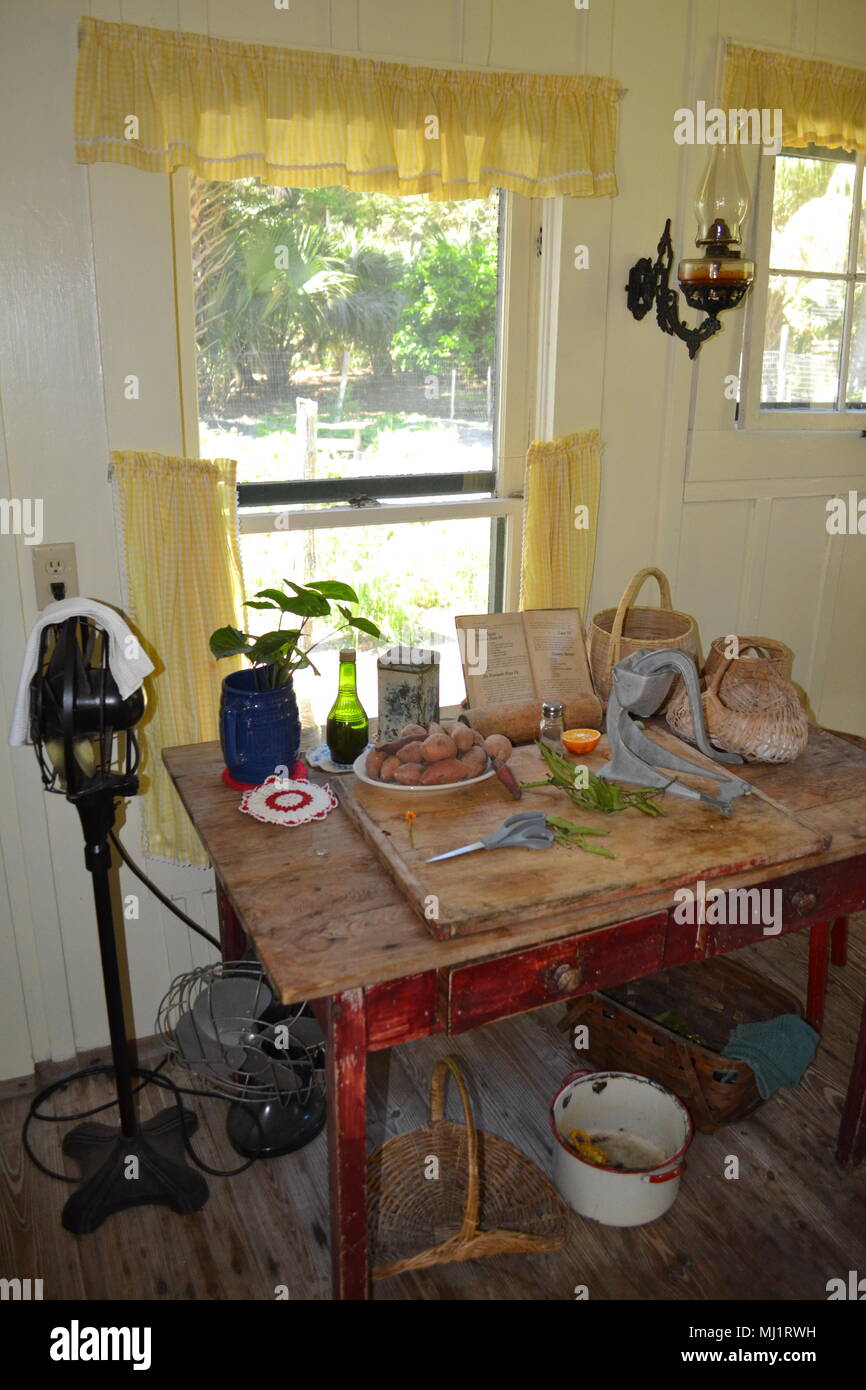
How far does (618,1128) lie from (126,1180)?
1.02 metres

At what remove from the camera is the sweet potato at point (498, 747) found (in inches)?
78.0

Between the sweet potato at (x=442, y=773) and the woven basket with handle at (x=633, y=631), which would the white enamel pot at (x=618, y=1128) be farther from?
the woven basket with handle at (x=633, y=631)

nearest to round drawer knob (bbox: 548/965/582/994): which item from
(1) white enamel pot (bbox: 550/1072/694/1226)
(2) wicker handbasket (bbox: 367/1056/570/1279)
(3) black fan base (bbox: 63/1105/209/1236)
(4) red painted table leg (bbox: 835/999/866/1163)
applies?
(2) wicker handbasket (bbox: 367/1056/570/1279)

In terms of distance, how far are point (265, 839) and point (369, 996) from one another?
41 cm

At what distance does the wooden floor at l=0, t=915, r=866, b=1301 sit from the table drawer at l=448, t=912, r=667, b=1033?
67cm

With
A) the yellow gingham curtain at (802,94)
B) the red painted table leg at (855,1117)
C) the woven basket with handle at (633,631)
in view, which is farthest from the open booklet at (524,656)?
the yellow gingham curtain at (802,94)

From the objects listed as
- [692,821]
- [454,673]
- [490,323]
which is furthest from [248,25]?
[692,821]

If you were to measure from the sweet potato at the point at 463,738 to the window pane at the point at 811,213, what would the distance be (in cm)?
164

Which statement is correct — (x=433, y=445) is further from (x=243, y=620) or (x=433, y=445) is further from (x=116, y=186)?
(x=116, y=186)

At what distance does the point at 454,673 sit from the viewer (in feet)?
8.61

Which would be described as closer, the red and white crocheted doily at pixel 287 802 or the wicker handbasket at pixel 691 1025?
the red and white crocheted doily at pixel 287 802

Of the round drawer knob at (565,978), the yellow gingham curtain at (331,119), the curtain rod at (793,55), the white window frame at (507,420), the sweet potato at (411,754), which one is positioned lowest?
the round drawer knob at (565,978)

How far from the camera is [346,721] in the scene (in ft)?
6.65

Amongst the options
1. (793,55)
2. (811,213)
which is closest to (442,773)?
(811,213)
